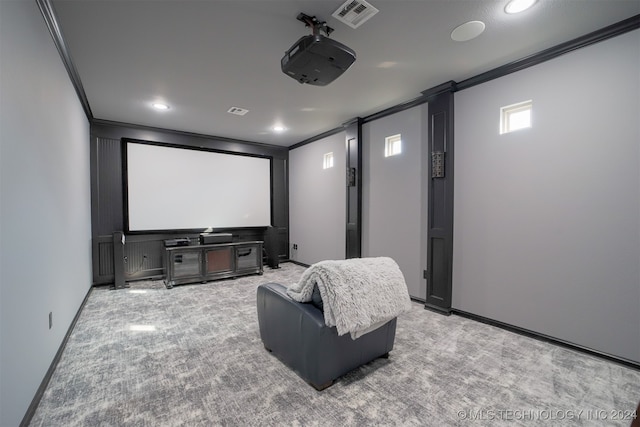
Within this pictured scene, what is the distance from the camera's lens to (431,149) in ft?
11.2

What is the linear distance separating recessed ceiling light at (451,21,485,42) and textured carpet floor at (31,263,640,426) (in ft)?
8.70

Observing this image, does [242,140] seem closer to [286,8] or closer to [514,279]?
[286,8]

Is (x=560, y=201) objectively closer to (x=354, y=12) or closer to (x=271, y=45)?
(x=354, y=12)

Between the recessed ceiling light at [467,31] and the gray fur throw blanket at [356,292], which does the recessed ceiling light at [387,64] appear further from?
the gray fur throw blanket at [356,292]

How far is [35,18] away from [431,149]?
3621 mm

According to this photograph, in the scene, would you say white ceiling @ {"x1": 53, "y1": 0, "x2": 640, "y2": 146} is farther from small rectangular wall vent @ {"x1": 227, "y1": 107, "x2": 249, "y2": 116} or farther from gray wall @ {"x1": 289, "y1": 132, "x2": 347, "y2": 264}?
gray wall @ {"x1": 289, "y1": 132, "x2": 347, "y2": 264}

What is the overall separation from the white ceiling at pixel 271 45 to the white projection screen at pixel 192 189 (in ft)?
3.85

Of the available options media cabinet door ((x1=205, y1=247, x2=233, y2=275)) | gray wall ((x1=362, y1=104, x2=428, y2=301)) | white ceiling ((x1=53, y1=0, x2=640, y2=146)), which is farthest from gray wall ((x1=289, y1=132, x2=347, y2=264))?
media cabinet door ((x1=205, y1=247, x2=233, y2=275))

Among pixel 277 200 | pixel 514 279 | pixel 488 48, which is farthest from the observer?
pixel 277 200

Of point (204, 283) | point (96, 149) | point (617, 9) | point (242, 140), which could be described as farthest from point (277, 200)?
point (617, 9)

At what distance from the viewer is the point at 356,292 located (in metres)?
1.87

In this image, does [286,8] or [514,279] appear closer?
[286,8]

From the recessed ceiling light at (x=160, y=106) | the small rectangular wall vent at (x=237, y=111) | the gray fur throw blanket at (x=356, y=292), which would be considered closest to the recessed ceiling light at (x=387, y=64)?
the gray fur throw blanket at (x=356, y=292)

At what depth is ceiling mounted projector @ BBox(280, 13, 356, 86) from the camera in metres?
1.88
